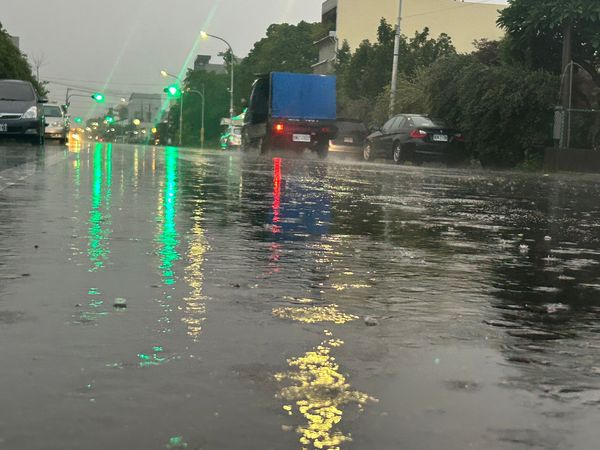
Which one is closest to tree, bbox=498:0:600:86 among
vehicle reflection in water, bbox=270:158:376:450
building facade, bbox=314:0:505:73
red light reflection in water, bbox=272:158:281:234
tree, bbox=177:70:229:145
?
red light reflection in water, bbox=272:158:281:234

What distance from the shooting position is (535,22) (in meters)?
28.7

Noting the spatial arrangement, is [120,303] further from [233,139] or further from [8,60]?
[233,139]

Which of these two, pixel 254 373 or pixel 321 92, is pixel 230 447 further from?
pixel 321 92

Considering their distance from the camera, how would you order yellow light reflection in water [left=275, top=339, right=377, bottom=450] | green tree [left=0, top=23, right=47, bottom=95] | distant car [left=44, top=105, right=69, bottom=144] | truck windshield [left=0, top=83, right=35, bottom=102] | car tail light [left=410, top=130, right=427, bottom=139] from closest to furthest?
yellow light reflection in water [left=275, top=339, right=377, bottom=450], truck windshield [left=0, top=83, right=35, bottom=102], car tail light [left=410, top=130, right=427, bottom=139], distant car [left=44, top=105, right=69, bottom=144], green tree [left=0, top=23, right=47, bottom=95]

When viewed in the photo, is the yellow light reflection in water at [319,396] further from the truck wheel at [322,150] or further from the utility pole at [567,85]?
the truck wheel at [322,150]

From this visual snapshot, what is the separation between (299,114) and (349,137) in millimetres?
2666

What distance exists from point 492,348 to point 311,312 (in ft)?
3.33

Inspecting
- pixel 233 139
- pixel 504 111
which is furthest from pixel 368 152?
pixel 233 139

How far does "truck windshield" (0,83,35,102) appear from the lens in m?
26.7

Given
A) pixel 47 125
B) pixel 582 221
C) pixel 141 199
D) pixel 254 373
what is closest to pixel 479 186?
pixel 582 221

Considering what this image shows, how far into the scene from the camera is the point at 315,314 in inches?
183

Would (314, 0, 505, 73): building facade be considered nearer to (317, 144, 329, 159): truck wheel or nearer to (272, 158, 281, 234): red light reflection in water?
(317, 144, 329, 159): truck wheel

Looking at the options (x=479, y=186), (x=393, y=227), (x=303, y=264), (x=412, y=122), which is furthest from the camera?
(x=412, y=122)

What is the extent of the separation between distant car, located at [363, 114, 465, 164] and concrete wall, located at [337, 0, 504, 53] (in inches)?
2265
